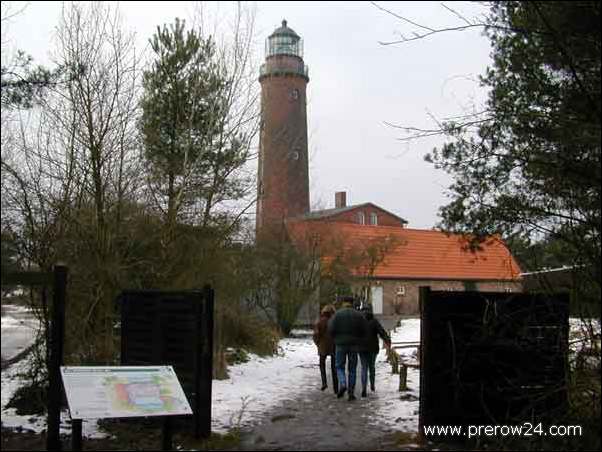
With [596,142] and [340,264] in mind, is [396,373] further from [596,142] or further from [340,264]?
[340,264]

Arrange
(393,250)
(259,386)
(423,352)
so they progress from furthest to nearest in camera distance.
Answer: (393,250), (259,386), (423,352)

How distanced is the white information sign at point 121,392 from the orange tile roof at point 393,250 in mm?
21452

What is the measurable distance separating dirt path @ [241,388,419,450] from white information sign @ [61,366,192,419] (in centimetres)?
117

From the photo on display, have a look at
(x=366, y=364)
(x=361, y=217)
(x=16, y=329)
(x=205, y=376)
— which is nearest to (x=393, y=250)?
(x=361, y=217)

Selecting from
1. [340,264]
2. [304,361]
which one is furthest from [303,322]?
[304,361]

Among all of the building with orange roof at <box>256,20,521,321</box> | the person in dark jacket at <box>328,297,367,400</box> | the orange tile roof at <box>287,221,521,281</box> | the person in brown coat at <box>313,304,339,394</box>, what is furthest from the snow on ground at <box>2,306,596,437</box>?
the orange tile roof at <box>287,221,521,281</box>

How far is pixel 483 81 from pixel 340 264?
21444 mm

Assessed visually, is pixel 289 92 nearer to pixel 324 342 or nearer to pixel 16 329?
pixel 324 342

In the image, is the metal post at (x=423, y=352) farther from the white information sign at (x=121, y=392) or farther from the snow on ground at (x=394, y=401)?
the white information sign at (x=121, y=392)

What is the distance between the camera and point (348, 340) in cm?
1118

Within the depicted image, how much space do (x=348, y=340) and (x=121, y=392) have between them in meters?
4.98

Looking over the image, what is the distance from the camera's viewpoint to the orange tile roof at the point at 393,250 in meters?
29.5

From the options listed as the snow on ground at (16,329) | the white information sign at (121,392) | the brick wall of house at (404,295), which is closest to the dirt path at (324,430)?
the white information sign at (121,392)

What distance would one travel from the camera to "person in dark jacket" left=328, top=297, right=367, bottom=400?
11211 mm
